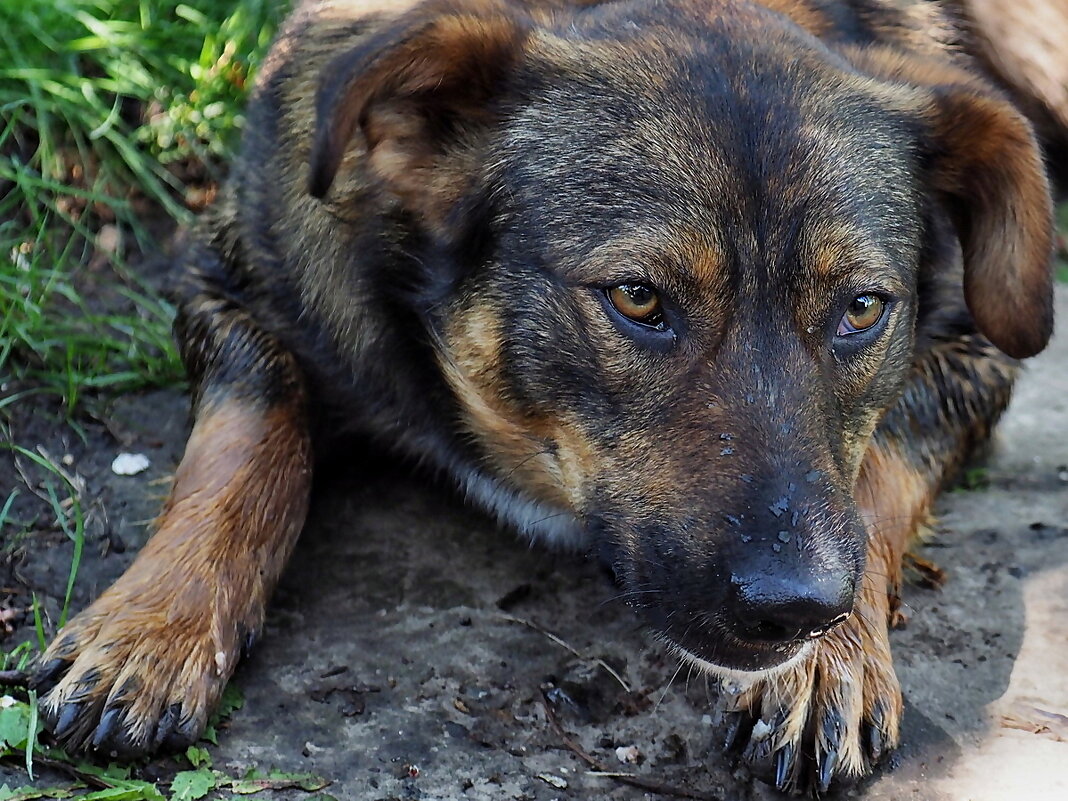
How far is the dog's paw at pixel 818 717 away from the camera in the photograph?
2.86 metres

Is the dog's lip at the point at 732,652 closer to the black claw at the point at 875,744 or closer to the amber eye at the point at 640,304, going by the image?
the black claw at the point at 875,744

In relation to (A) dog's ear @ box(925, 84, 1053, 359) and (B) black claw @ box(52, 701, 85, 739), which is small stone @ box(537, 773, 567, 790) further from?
(A) dog's ear @ box(925, 84, 1053, 359)

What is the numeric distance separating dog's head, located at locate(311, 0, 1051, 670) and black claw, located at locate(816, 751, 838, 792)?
1.09 feet

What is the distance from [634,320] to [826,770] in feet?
3.38

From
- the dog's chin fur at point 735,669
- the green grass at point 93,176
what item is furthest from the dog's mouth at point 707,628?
the green grass at point 93,176

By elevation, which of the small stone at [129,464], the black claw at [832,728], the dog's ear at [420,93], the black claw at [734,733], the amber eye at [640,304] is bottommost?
the small stone at [129,464]

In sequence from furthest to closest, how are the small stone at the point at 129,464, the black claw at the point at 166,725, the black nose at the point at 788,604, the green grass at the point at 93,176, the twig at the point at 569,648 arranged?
the green grass at the point at 93,176 < the small stone at the point at 129,464 < the twig at the point at 569,648 < the black claw at the point at 166,725 < the black nose at the point at 788,604

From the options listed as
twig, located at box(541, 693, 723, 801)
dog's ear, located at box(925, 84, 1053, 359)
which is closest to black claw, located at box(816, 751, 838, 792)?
twig, located at box(541, 693, 723, 801)

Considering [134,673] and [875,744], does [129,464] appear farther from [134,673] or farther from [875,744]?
[875,744]

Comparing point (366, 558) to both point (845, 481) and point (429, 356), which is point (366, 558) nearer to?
point (429, 356)

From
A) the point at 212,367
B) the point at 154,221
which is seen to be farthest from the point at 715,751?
the point at 154,221

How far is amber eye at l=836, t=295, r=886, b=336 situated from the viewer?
2.95 meters

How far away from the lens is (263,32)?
548 centimetres

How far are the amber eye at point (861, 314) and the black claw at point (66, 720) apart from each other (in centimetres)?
181
